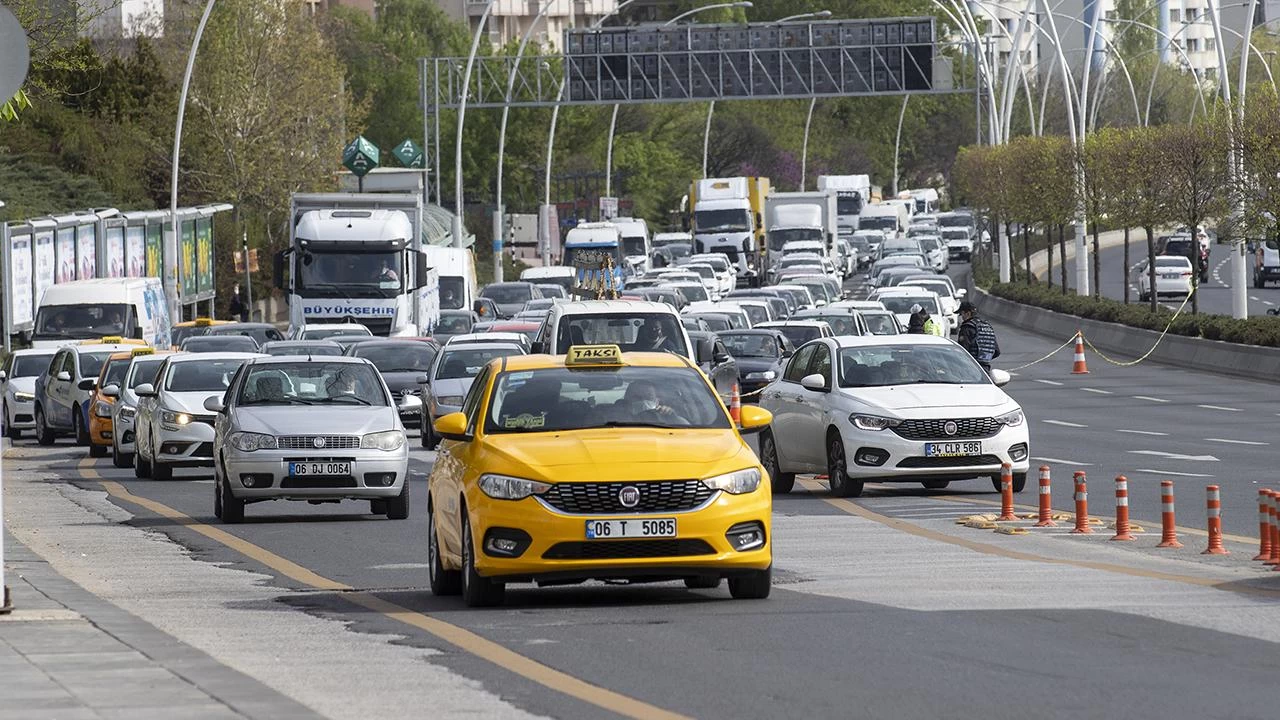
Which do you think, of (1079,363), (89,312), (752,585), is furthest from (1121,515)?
(1079,363)

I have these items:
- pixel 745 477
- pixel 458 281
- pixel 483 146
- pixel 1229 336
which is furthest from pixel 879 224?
pixel 745 477

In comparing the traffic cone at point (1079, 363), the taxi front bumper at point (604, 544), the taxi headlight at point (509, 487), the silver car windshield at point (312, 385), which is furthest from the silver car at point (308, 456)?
the traffic cone at point (1079, 363)

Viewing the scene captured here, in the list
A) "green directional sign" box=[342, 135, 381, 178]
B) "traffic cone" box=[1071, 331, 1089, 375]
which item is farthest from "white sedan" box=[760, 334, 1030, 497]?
"green directional sign" box=[342, 135, 381, 178]

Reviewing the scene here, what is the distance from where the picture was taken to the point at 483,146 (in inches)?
4550

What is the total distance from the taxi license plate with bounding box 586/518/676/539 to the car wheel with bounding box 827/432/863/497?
9.95 meters

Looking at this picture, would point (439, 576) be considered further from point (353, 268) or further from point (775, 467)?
point (353, 268)

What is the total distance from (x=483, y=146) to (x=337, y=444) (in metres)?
94.7

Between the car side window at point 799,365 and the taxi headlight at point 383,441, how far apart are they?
4.85 m

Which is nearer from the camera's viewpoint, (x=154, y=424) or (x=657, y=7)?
(x=154, y=424)

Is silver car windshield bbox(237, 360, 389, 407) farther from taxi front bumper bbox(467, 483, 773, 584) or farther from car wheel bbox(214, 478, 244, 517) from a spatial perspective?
taxi front bumper bbox(467, 483, 773, 584)

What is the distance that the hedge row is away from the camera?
47688 millimetres

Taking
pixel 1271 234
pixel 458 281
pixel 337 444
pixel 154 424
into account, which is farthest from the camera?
pixel 458 281

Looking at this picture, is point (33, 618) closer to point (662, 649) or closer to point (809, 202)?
point (662, 649)

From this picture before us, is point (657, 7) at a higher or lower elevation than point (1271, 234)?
higher
